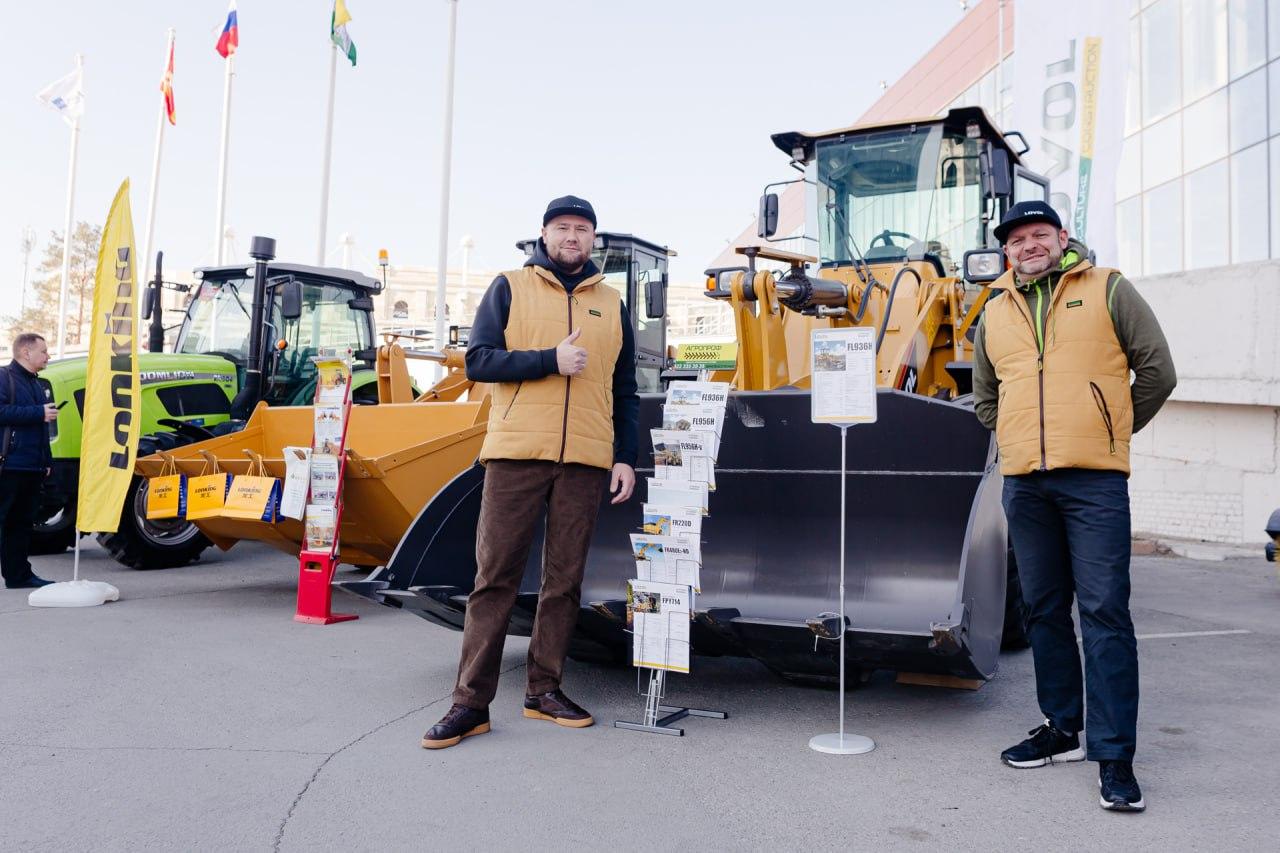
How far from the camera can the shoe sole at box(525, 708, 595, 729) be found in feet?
13.0

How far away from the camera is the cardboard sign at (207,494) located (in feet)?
21.7

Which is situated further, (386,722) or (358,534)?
(358,534)

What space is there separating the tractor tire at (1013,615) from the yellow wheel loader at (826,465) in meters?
0.01

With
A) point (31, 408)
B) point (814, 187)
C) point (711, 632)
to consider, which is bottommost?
point (711, 632)

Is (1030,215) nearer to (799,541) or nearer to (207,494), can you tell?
(799,541)

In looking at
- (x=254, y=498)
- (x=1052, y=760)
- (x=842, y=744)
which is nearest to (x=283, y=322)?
(x=254, y=498)

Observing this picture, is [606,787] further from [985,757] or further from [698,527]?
[985,757]

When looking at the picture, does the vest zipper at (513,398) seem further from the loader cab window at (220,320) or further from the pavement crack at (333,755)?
the loader cab window at (220,320)

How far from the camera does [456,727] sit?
12.3 feet

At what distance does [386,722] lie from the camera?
4.04 meters

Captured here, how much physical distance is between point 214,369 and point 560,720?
248 inches

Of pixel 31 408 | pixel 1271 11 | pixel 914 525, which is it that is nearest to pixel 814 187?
pixel 914 525

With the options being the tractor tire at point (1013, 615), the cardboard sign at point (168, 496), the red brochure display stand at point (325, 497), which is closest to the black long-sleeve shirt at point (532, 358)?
the tractor tire at point (1013, 615)

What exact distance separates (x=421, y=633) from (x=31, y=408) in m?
3.19
